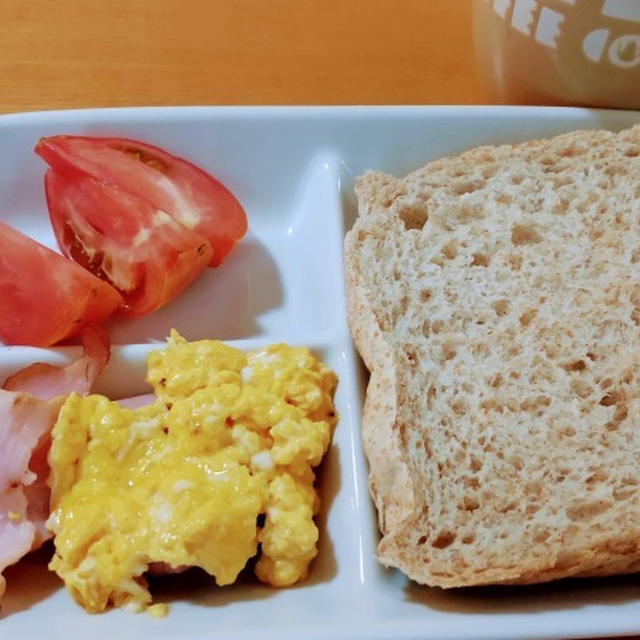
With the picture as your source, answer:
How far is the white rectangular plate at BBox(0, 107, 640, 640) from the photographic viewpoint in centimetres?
98

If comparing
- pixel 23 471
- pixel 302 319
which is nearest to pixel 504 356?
pixel 302 319

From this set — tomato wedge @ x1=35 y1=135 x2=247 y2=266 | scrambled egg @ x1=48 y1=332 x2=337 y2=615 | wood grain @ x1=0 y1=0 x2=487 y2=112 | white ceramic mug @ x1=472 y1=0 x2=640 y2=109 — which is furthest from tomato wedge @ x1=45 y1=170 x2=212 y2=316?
white ceramic mug @ x1=472 y1=0 x2=640 y2=109

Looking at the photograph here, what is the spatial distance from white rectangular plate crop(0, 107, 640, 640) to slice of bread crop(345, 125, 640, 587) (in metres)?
0.05

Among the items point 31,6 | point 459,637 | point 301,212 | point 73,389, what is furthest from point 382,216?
point 31,6

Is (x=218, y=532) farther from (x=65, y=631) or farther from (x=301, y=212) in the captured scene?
(x=301, y=212)

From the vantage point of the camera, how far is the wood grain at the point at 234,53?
1.69 metres

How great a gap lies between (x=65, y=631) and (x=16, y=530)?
5.6 inches

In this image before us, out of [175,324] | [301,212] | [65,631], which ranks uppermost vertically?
[301,212]

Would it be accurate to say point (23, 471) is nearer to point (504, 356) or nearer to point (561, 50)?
point (504, 356)

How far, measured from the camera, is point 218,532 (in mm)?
982

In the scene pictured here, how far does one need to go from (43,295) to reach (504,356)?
2.17 feet

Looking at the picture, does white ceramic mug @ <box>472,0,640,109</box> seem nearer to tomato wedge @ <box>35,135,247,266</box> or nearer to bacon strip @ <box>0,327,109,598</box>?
tomato wedge @ <box>35,135,247,266</box>

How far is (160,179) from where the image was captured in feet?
4.61

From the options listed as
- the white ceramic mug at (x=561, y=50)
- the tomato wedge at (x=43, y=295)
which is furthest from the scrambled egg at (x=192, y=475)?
the white ceramic mug at (x=561, y=50)
